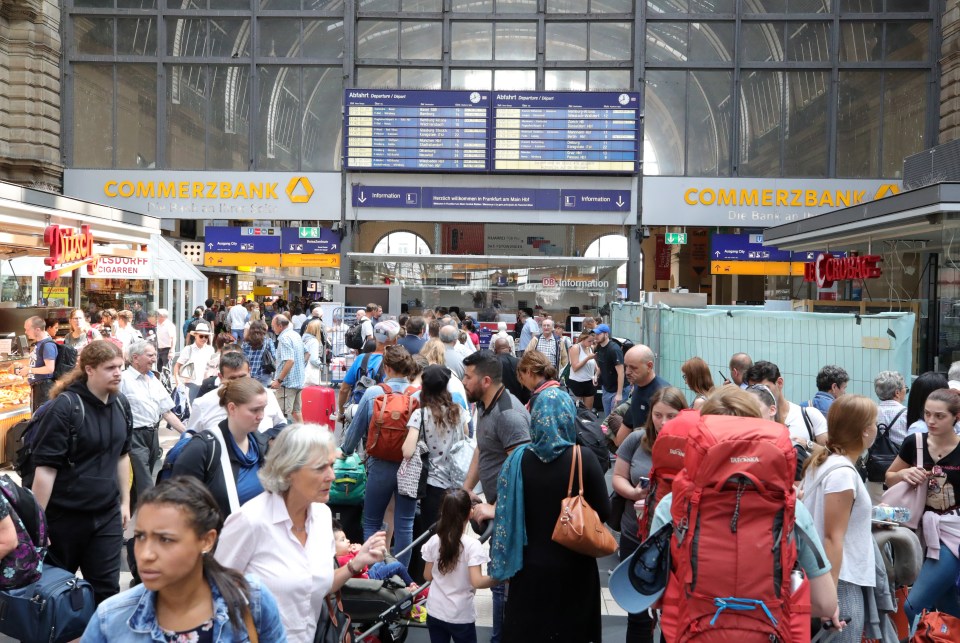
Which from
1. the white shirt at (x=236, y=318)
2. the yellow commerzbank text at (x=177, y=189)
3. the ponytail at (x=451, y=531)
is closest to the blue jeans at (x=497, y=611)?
the ponytail at (x=451, y=531)

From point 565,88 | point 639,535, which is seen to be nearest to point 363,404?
point 639,535

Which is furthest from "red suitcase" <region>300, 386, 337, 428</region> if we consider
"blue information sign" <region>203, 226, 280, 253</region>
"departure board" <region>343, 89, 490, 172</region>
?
"blue information sign" <region>203, 226, 280, 253</region>

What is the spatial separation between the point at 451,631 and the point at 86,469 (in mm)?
2146

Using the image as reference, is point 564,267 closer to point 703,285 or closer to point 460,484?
point 703,285

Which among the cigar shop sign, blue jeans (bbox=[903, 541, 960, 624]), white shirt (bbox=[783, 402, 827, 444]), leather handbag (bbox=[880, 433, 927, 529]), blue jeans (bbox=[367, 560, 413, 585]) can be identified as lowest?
blue jeans (bbox=[367, 560, 413, 585])

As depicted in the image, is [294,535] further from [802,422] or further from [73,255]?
[73,255]

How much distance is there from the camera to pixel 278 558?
10.2 feet

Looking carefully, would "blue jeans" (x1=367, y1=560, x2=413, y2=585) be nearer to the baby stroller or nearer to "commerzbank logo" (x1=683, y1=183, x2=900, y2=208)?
the baby stroller

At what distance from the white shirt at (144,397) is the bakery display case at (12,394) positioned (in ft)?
14.0

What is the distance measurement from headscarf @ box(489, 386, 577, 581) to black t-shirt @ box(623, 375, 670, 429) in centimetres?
241

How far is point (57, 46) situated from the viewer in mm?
23906

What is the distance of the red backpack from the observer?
614cm

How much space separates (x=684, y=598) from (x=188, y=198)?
23.5 m

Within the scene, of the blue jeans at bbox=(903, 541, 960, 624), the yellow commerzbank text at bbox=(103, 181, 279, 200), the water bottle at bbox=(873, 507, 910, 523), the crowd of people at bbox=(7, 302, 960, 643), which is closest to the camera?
the crowd of people at bbox=(7, 302, 960, 643)
